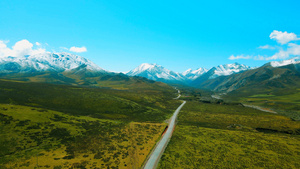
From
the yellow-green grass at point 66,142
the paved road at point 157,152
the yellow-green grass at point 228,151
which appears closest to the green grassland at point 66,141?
the yellow-green grass at point 66,142

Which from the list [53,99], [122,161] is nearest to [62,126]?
[122,161]

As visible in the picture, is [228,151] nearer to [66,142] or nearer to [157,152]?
[157,152]

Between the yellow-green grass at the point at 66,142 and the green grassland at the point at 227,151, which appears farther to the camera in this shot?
the green grassland at the point at 227,151

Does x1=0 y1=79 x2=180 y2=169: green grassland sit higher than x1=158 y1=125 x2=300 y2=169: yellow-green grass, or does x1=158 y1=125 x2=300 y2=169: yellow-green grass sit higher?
x1=0 y1=79 x2=180 y2=169: green grassland

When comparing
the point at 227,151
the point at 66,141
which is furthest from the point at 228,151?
the point at 66,141

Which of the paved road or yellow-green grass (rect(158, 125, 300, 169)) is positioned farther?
yellow-green grass (rect(158, 125, 300, 169))

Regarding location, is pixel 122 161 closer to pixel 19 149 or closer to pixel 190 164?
pixel 190 164

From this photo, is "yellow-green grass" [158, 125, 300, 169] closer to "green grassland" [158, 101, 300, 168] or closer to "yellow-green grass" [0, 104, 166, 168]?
"green grassland" [158, 101, 300, 168]

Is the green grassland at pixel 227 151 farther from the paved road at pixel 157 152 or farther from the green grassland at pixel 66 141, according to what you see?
the green grassland at pixel 66 141

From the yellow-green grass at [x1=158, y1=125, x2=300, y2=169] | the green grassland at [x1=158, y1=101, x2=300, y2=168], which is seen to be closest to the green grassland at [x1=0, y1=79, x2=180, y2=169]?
the green grassland at [x1=158, y1=101, x2=300, y2=168]
